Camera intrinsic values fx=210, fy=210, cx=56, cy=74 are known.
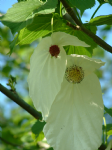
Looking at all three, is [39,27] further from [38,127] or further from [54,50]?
[38,127]

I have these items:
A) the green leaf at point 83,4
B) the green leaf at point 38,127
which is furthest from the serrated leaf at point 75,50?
the green leaf at point 38,127

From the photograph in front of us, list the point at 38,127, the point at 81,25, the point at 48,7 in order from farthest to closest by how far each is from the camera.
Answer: the point at 38,127, the point at 81,25, the point at 48,7

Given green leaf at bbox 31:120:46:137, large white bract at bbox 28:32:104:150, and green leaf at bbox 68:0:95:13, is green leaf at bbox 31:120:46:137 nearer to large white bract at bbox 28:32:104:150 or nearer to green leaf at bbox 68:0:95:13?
large white bract at bbox 28:32:104:150

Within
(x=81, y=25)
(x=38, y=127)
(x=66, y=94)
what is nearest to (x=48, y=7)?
Answer: (x=81, y=25)

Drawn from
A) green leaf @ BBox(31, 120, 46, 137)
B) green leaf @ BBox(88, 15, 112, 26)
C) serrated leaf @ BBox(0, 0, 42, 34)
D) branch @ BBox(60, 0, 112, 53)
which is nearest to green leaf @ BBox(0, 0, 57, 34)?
serrated leaf @ BBox(0, 0, 42, 34)

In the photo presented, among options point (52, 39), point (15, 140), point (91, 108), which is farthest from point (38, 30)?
point (15, 140)

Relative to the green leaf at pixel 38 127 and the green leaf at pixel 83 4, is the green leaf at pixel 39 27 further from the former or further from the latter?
the green leaf at pixel 38 127
